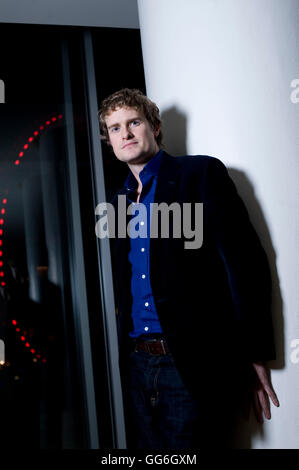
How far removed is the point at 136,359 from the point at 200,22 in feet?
3.66

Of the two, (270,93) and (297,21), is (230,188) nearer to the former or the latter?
(270,93)

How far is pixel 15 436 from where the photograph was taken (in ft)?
5.93

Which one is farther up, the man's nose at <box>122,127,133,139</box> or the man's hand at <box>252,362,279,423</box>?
the man's nose at <box>122,127,133,139</box>

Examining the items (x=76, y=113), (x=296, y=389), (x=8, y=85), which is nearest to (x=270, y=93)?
(x=296, y=389)

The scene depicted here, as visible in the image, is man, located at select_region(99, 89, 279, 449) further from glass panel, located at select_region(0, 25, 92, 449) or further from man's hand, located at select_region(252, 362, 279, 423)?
glass panel, located at select_region(0, 25, 92, 449)

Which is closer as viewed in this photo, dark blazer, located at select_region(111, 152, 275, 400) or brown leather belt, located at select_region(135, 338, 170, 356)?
dark blazer, located at select_region(111, 152, 275, 400)

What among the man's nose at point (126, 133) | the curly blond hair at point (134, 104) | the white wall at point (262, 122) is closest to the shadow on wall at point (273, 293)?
the white wall at point (262, 122)

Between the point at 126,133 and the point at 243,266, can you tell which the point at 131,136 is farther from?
the point at 243,266

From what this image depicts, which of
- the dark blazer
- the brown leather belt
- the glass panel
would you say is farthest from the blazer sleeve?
the glass panel

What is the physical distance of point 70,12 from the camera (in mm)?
1936

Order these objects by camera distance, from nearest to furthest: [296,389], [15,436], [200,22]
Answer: [296,389] < [200,22] < [15,436]

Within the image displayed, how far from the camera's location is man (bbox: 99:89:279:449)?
3.84ft

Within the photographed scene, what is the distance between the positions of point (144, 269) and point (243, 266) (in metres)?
0.34

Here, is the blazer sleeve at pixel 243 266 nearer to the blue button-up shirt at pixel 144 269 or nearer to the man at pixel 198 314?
the man at pixel 198 314
